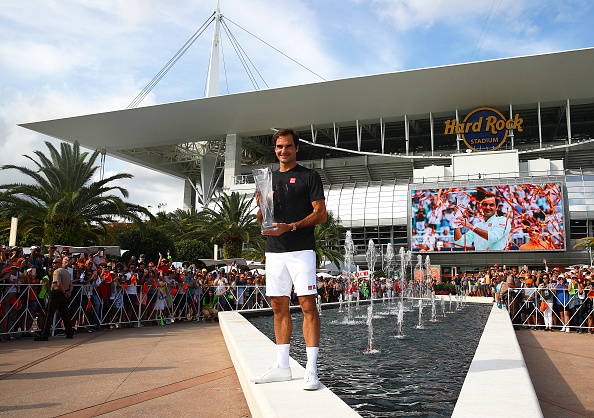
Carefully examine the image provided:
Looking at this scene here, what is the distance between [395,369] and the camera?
15.7 feet

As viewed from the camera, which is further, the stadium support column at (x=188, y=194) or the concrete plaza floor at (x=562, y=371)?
the stadium support column at (x=188, y=194)

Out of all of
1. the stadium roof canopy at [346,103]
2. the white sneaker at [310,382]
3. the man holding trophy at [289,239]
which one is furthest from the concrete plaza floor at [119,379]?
the stadium roof canopy at [346,103]

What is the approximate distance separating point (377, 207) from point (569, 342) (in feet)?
131

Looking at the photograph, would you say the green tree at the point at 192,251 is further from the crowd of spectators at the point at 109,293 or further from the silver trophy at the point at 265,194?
the silver trophy at the point at 265,194

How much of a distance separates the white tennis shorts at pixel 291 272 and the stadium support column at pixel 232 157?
49894 millimetres

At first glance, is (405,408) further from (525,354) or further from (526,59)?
(526,59)

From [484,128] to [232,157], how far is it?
2599 centimetres

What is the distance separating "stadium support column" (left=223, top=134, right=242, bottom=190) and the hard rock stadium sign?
22.2 meters

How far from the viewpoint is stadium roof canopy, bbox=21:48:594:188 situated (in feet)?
134

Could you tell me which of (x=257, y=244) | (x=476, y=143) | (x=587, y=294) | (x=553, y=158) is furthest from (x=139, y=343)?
(x=553, y=158)

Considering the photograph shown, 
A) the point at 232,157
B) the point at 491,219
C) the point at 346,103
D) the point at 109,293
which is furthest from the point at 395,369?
the point at 232,157

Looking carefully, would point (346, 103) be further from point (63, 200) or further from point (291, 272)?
point (291, 272)

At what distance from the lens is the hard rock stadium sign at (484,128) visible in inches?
1770

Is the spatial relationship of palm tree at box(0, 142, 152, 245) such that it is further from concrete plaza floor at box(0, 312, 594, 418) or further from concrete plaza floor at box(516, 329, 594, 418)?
concrete plaza floor at box(516, 329, 594, 418)
